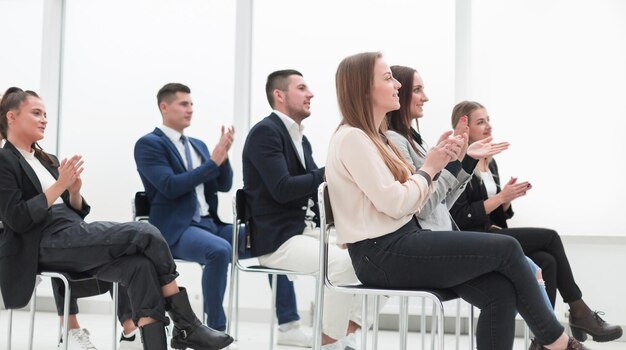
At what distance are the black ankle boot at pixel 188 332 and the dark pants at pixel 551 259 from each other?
4.51 ft

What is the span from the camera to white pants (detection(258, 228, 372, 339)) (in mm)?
3016

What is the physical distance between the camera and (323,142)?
4.95 m

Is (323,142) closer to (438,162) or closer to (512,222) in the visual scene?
(512,222)

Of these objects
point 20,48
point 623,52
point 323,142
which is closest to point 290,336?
point 323,142

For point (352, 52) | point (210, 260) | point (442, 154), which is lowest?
point (210, 260)

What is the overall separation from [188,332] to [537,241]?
1.56 meters

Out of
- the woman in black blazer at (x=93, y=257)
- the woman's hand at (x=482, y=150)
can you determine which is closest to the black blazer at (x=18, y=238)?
the woman in black blazer at (x=93, y=257)

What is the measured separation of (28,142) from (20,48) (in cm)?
284

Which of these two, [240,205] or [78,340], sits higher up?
[240,205]

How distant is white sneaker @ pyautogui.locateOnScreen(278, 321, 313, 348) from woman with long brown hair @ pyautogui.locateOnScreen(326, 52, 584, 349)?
172 cm

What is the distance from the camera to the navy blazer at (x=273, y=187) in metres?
3.23

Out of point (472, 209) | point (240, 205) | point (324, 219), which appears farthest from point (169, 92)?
point (324, 219)

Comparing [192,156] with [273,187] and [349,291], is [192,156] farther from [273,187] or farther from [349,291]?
[349,291]

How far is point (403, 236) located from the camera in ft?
6.98
